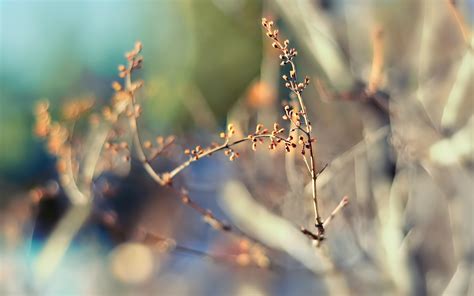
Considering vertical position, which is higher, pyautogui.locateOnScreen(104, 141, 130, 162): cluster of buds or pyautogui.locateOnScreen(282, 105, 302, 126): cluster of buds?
pyautogui.locateOnScreen(282, 105, 302, 126): cluster of buds

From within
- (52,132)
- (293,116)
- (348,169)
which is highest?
(348,169)

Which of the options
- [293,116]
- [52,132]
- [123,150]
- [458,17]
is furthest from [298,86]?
[52,132]

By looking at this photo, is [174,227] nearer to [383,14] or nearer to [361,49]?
[361,49]

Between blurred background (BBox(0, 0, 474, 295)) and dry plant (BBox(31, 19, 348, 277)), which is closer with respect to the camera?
dry plant (BBox(31, 19, 348, 277))

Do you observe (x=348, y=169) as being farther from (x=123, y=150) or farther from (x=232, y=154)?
(x=232, y=154)

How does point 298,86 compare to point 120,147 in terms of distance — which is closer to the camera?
point 298,86

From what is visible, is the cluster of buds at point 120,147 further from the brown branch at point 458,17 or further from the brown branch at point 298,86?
the brown branch at point 458,17

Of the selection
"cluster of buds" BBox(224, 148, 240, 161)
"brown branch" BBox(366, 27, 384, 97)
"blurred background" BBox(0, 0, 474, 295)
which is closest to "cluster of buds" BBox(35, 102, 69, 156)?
"blurred background" BBox(0, 0, 474, 295)

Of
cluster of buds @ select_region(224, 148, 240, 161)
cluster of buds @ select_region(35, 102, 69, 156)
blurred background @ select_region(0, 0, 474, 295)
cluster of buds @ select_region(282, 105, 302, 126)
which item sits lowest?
cluster of buds @ select_region(35, 102, 69, 156)

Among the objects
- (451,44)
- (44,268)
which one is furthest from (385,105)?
(44,268)

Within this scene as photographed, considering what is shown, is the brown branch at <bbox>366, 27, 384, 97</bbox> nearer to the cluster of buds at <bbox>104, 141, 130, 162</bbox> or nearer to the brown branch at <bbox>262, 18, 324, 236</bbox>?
the brown branch at <bbox>262, 18, 324, 236</bbox>

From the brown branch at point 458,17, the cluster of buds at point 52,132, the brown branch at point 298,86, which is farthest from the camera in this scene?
the cluster of buds at point 52,132

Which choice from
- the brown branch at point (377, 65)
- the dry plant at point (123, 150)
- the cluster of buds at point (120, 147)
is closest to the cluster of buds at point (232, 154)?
the dry plant at point (123, 150)
